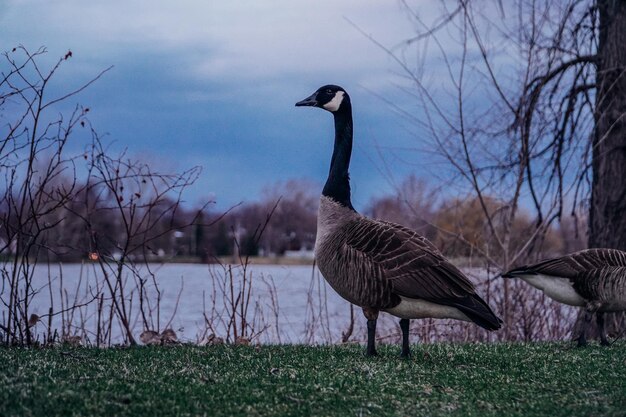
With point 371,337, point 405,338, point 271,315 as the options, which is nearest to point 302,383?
point 371,337

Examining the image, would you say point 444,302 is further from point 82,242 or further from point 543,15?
point 543,15

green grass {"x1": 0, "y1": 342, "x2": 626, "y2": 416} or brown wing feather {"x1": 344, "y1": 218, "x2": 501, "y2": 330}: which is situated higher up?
brown wing feather {"x1": 344, "y1": 218, "x2": 501, "y2": 330}

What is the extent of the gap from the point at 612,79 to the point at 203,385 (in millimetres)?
10358

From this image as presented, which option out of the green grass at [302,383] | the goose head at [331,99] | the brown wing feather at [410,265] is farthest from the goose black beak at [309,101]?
the green grass at [302,383]

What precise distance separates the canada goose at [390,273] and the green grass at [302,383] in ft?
1.82

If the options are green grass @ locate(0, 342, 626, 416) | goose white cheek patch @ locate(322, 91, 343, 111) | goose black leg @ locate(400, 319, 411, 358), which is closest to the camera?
green grass @ locate(0, 342, 626, 416)

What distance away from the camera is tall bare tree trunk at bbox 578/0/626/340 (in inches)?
512

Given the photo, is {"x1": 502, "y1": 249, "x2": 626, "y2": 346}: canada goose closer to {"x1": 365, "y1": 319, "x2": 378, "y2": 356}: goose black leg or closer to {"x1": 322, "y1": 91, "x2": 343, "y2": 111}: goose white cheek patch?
{"x1": 365, "y1": 319, "x2": 378, "y2": 356}: goose black leg

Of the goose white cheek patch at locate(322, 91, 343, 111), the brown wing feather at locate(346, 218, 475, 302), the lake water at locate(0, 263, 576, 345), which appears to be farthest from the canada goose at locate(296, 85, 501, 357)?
the lake water at locate(0, 263, 576, 345)

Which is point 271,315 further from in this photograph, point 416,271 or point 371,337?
point 416,271

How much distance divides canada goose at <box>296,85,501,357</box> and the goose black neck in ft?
0.65

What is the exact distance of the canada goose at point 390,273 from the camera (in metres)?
7.24

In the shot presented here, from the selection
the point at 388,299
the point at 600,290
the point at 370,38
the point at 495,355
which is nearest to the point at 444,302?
the point at 388,299

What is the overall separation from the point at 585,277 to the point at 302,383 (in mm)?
4761
